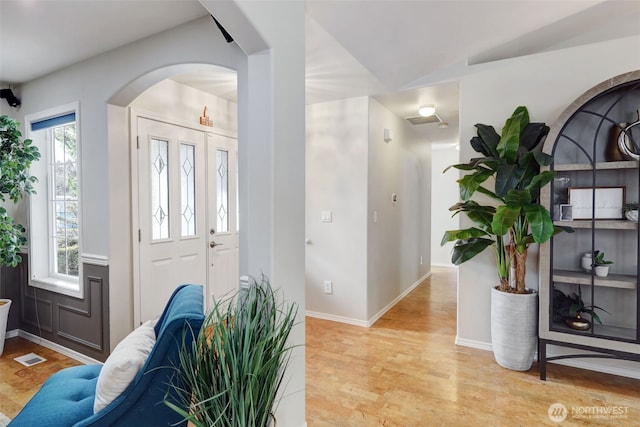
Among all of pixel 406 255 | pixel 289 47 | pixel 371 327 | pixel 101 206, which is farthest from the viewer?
pixel 406 255

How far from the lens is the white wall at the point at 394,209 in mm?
3750

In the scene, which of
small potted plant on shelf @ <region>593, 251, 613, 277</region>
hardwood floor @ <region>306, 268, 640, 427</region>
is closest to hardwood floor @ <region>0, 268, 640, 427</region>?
hardwood floor @ <region>306, 268, 640, 427</region>

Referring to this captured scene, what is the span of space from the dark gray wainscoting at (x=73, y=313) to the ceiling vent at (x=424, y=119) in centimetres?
387

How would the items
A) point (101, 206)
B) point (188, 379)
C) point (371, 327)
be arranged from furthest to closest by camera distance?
point (371, 327) < point (101, 206) < point (188, 379)

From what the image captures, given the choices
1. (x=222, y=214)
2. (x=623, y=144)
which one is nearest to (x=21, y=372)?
(x=222, y=214)

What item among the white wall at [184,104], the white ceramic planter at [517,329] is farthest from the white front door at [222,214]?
the white ceramic planter at [517,329]

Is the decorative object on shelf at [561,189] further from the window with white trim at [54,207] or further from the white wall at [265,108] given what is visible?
the window with white trim at [54,207]

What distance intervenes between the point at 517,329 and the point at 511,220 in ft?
2.90

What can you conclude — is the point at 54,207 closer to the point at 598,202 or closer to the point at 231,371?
the point at 231,371

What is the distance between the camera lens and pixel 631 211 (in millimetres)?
2361

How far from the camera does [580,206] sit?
256cm

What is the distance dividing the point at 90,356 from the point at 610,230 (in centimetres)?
436

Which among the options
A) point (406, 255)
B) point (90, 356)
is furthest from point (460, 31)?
point (90, 356)

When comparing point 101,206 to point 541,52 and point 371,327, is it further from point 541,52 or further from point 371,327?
point 541,52
